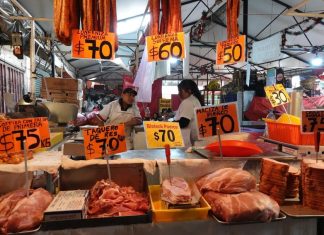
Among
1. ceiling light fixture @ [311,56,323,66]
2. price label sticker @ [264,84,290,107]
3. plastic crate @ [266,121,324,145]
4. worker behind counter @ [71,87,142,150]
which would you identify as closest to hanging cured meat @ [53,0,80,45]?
plastic crate @ [266,121,324,145]

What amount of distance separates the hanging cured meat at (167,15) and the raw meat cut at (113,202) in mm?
1692

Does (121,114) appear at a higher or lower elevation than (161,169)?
higher

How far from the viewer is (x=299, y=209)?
1.95 meters

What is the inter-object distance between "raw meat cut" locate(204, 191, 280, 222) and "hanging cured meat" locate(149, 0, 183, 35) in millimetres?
1785

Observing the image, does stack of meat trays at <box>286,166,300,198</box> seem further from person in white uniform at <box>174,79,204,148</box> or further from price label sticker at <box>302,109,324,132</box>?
person in white uniform at <box>174,79,204,148</box>

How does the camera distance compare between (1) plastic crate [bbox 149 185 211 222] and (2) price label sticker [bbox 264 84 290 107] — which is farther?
(2) price label sticker [bbox 264 84 290 107]

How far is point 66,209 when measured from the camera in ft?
5.41

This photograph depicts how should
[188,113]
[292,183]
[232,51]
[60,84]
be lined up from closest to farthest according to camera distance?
[292,183]
[232,51]
[188,113]
[60,84]

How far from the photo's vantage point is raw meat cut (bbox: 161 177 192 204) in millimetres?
1795

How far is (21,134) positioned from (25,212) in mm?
531

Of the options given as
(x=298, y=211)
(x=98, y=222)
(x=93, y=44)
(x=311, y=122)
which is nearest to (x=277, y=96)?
(x=311, y=122)

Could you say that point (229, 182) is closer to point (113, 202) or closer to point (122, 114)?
point (113, 202)

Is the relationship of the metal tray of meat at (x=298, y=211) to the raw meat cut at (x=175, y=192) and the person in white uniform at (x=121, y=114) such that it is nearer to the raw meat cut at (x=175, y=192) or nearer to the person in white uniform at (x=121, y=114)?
the raw meat cut at (x=175, y=192)

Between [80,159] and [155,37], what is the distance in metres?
1.55
